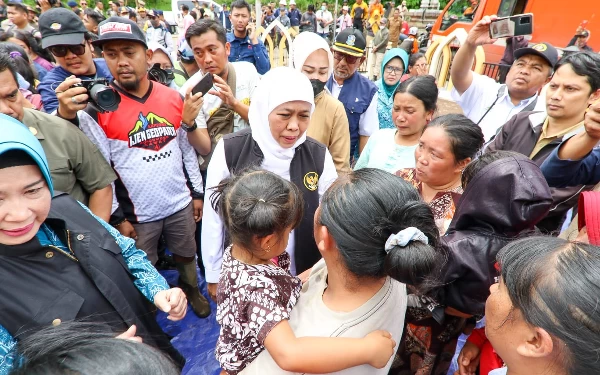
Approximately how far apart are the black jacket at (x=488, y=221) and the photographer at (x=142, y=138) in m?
1.65

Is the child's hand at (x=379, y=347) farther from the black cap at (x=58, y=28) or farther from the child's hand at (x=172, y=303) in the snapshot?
the black cap at (x=58, y=28)

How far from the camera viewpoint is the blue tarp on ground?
2.17 m

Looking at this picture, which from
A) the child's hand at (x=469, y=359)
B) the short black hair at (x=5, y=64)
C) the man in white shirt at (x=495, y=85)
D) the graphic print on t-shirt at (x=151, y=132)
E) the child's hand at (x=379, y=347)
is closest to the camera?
the child's hand at (x=379, y=347)

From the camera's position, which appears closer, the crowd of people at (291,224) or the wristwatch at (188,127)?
the crowd of people at (291,224)

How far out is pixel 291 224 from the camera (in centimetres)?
130

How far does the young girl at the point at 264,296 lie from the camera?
95cm

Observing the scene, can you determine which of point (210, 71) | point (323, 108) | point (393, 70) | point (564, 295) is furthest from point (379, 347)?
point (393, 70)

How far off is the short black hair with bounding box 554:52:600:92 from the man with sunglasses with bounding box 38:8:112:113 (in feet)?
10.3

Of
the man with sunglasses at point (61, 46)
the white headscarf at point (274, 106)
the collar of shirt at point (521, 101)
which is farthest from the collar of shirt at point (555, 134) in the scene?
the man with sunglasses at point (61, 46)

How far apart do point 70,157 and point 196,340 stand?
1443mm

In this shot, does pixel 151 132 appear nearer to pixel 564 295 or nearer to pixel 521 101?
pixel 564 295

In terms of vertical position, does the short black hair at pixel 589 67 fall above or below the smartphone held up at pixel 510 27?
below

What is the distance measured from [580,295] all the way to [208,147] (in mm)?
2166

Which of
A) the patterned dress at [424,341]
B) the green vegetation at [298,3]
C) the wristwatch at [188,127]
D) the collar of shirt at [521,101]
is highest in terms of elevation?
the green vegetation at [298,3]
